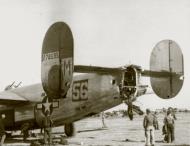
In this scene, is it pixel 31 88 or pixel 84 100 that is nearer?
pixel 84 100

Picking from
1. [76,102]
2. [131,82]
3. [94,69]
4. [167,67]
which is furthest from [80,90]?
[94,69]

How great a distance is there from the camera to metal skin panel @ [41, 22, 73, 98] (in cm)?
1070

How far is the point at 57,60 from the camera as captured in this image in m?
10.8

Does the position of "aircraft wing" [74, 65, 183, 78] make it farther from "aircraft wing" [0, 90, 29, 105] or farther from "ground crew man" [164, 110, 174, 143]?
Result: "aircraft wing" [0, 90, 29, 105]

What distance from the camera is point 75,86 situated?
18.3 meters

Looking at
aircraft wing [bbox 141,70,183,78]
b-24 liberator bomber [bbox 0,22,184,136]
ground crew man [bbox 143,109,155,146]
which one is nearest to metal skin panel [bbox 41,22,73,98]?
b-24 liberator bomber [bbox 0,22,184,136]

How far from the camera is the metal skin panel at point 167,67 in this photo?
16109 millimetres

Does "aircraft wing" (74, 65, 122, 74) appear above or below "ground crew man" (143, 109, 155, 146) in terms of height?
above

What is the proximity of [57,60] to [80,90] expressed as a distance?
24.4 ft

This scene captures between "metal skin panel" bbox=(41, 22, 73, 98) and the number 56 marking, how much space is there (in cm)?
684

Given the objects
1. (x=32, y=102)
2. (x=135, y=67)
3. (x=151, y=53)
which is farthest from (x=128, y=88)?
(x=32, y=102)

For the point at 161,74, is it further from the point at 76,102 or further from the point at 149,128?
the point at 76,102

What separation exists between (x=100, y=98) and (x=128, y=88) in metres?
2.98

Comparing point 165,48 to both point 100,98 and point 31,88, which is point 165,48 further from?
point 31,88
